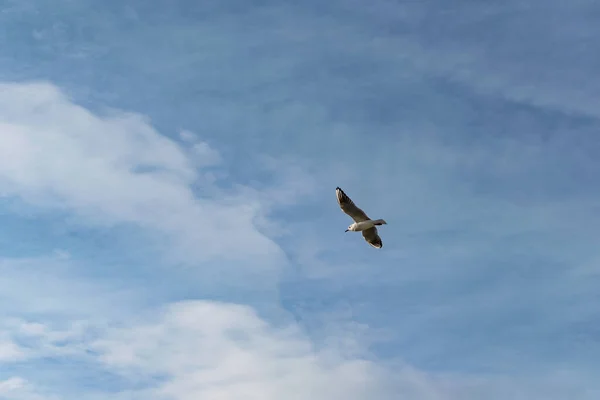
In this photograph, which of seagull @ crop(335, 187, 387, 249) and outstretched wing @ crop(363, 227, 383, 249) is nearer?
seagull @ crop(335, 187, 387, 249)

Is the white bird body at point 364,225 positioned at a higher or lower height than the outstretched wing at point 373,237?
lower

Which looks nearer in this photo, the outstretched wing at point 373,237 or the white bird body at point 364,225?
the white bird body at point 364,225

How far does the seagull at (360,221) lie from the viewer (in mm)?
173125

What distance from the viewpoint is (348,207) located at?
174 metres

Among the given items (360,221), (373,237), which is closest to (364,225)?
(360,221)

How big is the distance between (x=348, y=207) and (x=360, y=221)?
4514 mm

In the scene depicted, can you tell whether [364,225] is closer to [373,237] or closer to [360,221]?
[360,221]

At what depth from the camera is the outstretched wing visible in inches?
7101

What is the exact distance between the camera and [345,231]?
17912 cm

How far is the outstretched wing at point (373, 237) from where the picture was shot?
592 ft

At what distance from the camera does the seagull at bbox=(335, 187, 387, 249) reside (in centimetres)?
17312

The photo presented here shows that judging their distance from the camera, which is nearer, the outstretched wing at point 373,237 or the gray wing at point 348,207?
the gray wing at point 348,207

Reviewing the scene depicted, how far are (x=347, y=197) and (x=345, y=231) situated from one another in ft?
28.3

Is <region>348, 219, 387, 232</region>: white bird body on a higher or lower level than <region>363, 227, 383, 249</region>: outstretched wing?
lower
